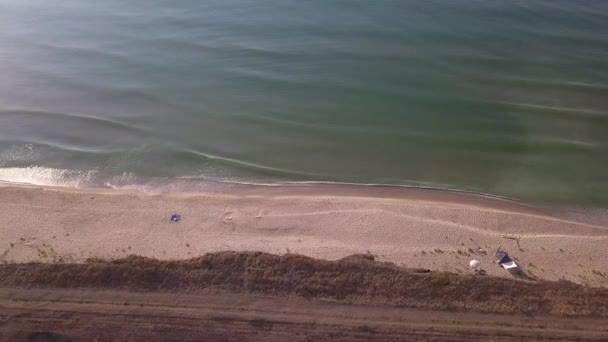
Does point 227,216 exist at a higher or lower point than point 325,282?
higher

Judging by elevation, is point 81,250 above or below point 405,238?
below

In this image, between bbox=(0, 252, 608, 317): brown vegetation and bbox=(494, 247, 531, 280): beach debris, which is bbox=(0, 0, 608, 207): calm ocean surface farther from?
bbox=(0, 252, 608, 317): brown vegetation

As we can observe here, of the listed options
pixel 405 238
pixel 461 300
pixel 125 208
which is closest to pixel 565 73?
pixel 405 238

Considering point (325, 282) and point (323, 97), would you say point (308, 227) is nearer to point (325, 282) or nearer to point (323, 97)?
point (325, 282)

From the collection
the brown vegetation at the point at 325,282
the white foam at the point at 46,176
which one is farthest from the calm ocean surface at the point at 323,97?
the brown vegetation at the point at 325,282

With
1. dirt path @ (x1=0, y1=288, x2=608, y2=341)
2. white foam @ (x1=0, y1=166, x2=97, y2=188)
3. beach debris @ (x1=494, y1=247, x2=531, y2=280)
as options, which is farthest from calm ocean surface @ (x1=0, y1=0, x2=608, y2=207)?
dirt path @ (x1=0, y1=288, x2=608, y2=341)

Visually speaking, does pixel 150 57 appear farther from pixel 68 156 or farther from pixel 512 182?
pixel 512 182

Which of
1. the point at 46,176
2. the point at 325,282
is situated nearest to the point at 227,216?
the point at 325,282
